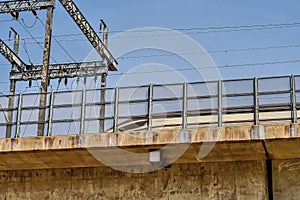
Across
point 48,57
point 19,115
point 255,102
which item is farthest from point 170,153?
point 48,57

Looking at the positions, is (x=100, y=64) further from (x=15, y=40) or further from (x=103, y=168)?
(x=103, y=168)

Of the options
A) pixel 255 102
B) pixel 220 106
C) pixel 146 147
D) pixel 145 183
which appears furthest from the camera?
pixel 145 183

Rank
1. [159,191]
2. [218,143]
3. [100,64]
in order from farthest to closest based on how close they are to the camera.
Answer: [100,64]
[159,191]
[218,143]

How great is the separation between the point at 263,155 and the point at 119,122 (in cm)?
331

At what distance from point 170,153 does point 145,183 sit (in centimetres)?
102

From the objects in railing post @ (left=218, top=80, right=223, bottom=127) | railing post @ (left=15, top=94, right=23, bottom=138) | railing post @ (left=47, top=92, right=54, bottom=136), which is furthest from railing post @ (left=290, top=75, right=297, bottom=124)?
railing post @ (left=15, top=94, right=23, bottom=138)

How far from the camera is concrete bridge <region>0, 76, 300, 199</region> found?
12141mm

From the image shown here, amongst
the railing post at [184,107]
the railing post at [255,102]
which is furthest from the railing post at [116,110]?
the railing post at [255,102]

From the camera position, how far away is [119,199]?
13.2m

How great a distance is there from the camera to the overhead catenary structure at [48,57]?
72.1 ft

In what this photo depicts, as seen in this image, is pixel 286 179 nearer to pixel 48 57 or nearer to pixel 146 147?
pixel 146 147

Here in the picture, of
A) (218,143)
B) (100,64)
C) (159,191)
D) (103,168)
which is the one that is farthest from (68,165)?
(100,64)

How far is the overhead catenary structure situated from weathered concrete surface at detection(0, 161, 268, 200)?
7.47 meters

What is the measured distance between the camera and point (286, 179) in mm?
12422
